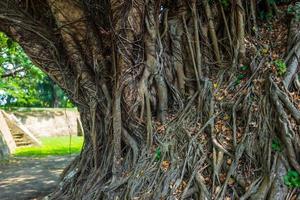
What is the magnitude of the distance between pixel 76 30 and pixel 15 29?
2.32 feet

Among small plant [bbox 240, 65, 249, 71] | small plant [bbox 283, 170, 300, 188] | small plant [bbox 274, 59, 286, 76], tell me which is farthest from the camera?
small plant [bbox 240, 65, 249, 71]

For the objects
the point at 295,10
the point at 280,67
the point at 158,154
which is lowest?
the point at 158,154

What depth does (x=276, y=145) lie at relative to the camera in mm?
2848

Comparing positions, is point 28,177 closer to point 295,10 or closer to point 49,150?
point 49,150

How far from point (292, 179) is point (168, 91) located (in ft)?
5.40

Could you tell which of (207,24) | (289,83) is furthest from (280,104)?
(207,24)

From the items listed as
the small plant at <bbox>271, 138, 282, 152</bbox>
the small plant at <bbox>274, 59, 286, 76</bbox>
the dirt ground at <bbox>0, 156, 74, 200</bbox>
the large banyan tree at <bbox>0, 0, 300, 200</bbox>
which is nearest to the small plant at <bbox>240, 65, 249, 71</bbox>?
the large banyan tree at <bbox>0, 0, 300, 200</bbox>

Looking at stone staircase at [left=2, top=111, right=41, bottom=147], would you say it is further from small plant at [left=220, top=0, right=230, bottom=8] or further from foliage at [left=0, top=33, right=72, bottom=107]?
small plant at [left=220, top=0, right=230, bottom=8]

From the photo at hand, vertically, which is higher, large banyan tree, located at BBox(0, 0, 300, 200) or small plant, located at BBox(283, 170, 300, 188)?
large banyan tree, located at BBox(0, 0, 300, 200)

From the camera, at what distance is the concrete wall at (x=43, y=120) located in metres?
14.1

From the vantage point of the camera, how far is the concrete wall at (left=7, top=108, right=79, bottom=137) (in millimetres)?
14094

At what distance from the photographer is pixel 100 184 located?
136 inches

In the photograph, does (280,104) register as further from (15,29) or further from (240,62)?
(15,29)

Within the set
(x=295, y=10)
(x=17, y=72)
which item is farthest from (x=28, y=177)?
(x=17, y=72)
